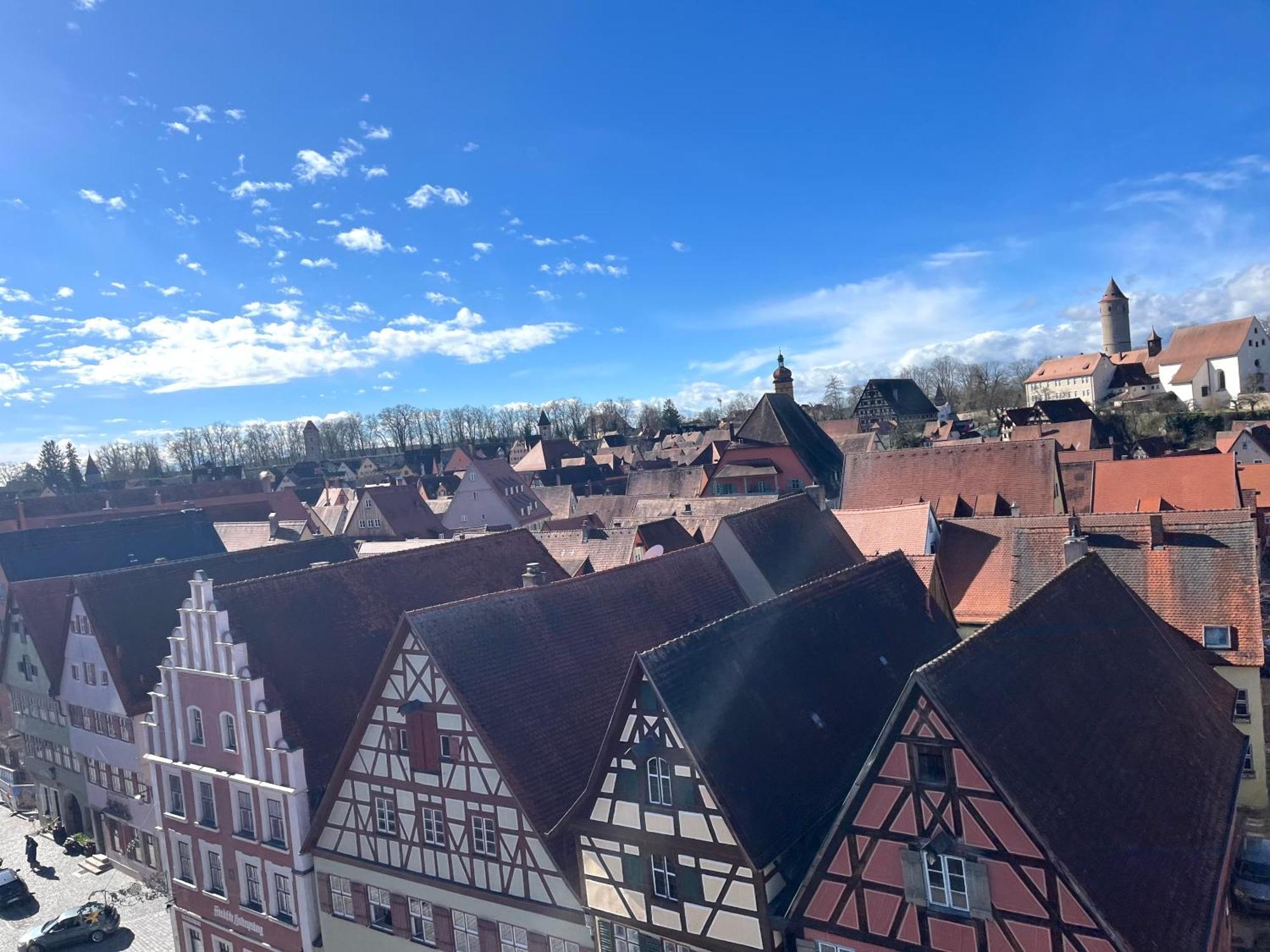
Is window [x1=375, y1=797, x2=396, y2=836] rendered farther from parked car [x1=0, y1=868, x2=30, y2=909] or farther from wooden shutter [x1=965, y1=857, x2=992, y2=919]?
parked car [x1=0, y1=868, x2=30, y2=909]

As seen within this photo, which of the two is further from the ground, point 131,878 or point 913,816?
point 913,816

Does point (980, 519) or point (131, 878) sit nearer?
point (131, 878)

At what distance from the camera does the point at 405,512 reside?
6209 cm

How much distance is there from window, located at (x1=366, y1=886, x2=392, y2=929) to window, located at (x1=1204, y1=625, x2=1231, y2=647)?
20.6 metres

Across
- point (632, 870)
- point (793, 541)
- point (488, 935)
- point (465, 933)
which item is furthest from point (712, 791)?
Result: point (793, 541)

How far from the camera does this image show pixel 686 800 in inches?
472

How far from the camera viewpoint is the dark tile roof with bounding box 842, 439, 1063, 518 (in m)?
38.4

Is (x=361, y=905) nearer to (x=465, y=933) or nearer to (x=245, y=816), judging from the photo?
(x=465, y=933)

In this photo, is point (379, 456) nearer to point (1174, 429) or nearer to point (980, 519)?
point (1174, 429)

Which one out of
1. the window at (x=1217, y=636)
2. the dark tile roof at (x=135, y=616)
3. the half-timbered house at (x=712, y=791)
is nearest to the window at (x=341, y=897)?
the half-timbered house at (x=712, y=791)

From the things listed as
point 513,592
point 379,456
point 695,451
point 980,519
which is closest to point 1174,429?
point 695,451

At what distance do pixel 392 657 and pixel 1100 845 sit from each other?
1093cm

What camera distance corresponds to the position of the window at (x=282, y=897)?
17.9 meters

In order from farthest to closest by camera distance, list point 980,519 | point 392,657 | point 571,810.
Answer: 1. point 980,519
2. point 392,657
3. point 571,810
